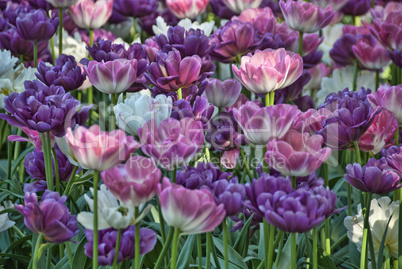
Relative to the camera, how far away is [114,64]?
1.27m

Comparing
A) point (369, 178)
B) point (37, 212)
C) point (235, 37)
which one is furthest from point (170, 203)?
point (235, 37)

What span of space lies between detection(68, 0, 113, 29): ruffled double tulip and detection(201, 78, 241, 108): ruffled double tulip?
3.10 ft

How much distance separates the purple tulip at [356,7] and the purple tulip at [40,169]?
1642 millimetres

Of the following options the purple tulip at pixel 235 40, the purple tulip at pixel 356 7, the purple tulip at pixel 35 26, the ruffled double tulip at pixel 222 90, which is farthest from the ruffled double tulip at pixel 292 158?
the purple tulip at pixel 356 7

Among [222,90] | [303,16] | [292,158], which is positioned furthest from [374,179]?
[303,16]

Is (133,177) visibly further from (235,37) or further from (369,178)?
(235,37)

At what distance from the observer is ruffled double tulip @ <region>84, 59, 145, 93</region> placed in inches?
50.3

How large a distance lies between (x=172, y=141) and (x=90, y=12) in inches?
53.4

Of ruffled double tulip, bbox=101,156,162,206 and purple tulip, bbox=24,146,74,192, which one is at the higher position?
ruffled double tulip, bbox=101,156,162,206

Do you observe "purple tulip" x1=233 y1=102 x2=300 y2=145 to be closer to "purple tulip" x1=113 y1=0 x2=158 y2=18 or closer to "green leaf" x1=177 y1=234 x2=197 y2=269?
"green leaf" x1=177 y1=234 x2=197 y2=269

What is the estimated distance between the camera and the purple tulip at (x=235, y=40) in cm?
163

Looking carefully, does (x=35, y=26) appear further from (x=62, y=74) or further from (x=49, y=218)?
(x=49, y=218)

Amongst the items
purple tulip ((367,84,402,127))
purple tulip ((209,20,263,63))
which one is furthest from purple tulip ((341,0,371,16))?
purple tulip ((367,84,402,127))

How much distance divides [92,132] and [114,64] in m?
0.38
